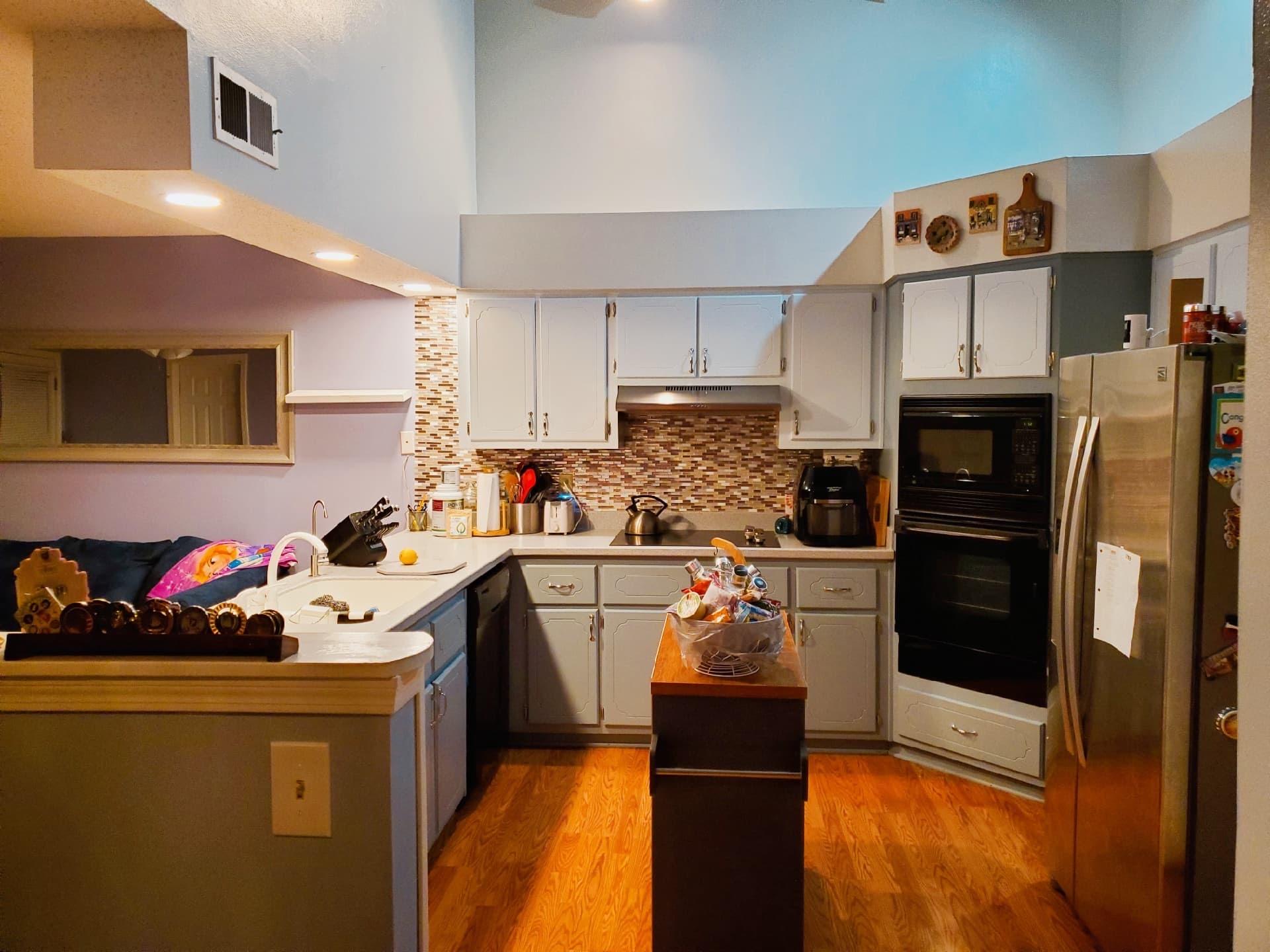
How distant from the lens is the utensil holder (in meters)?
3.94

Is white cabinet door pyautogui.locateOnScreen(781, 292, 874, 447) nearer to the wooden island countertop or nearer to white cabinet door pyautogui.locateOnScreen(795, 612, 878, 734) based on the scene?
white cabinet door pyautogui.locateOnScreen(795, 612, 878, 734)

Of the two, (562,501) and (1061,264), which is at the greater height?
(1061,264)

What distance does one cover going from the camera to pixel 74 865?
126cm

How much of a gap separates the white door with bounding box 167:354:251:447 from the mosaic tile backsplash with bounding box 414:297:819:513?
90cm

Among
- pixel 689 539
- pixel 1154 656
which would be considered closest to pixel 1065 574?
pixel 1154 656

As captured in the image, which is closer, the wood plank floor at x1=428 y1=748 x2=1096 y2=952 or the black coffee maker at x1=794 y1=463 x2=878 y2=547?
the wood plank floor at x1=428 y1=748 x2=1096 y2=952

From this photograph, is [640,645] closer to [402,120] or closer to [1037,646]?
[1037,646]

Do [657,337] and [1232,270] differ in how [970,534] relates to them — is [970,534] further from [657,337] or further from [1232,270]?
[657,337]

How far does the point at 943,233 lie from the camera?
10.9 feet

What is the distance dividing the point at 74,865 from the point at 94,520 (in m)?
3.53

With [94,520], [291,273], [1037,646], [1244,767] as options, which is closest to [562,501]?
[291,273]

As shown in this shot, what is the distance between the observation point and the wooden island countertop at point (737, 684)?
1919 mm

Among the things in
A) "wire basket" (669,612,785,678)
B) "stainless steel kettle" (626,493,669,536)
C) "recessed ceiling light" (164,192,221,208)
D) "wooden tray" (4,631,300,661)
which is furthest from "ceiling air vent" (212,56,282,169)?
"stainless steel kettle" (626,493,669,536)

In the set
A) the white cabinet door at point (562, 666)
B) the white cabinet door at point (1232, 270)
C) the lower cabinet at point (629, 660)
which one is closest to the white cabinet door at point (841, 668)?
the lower cabinet at point (629, 660)
